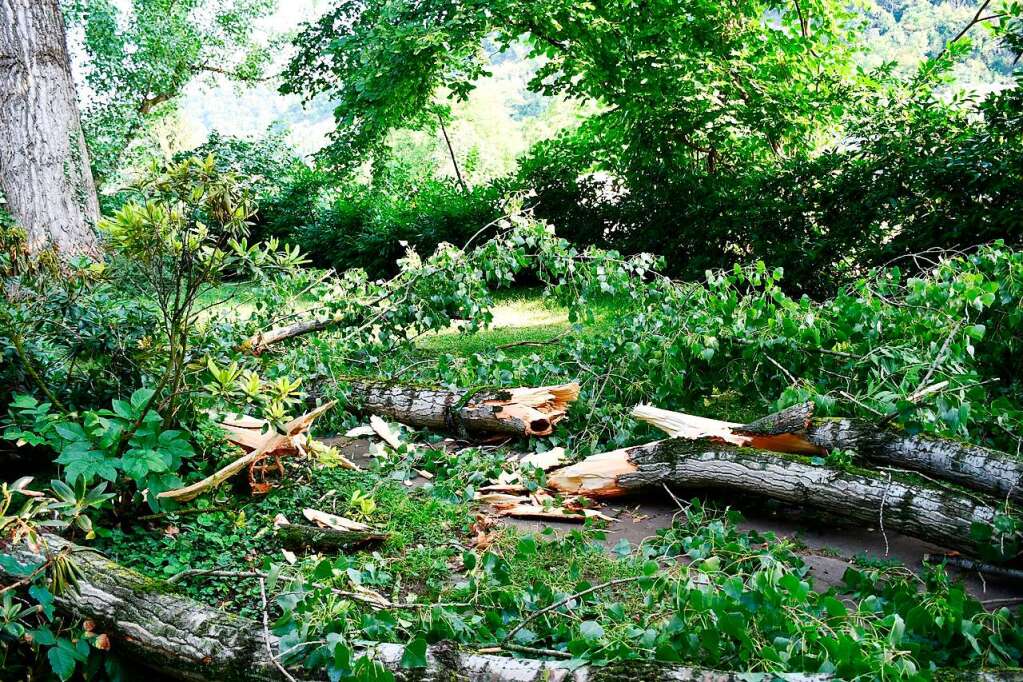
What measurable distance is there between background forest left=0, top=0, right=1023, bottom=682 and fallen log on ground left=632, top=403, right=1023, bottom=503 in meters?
0.02

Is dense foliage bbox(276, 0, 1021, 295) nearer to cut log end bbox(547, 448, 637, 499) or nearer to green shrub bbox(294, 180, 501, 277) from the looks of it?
green shrub bbox(294, 180, 501, 277)

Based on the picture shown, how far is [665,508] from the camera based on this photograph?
4152 mm

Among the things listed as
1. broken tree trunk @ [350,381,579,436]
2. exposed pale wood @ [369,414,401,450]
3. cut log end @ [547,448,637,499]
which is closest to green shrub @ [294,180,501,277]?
broken tree trunk @ [350,381,579,436]

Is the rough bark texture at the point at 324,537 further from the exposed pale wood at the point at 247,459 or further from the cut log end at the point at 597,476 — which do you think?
the cut log end at the point at 597,476

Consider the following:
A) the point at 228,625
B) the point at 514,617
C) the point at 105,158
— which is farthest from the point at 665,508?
the point at 105,158

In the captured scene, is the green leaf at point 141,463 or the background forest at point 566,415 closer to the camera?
the background forest at point 566,415

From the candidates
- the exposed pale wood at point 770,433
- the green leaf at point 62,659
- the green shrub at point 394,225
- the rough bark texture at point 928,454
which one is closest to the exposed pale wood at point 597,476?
the exposed pale wood at point 770,433

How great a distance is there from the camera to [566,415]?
488cm

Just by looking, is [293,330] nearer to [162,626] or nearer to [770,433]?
[770,433]

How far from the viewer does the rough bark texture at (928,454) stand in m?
3.39

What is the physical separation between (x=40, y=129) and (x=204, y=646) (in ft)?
28.4

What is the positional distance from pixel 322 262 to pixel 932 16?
2050 cm

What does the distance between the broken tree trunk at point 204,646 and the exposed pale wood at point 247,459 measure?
2.06 ft

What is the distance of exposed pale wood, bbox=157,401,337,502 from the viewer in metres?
3.54
